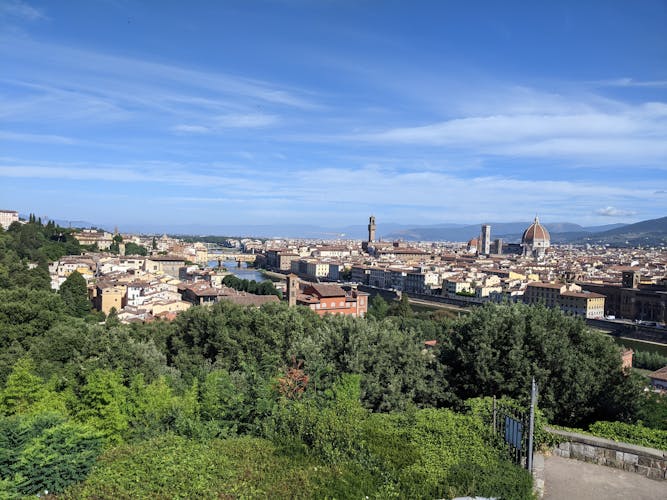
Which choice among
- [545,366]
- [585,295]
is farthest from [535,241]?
[545,366]

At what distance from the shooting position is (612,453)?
18.6 feet

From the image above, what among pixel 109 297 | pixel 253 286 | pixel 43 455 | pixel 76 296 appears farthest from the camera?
pixel 253 286

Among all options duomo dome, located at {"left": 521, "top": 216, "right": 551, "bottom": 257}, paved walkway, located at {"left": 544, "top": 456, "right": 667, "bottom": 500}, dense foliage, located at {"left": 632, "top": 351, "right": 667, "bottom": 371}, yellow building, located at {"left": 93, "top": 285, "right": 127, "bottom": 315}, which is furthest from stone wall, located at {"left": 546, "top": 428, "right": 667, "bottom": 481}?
duomo dome, located at {"left": 521, "top": 216, "right": 551, "bottom": 257}

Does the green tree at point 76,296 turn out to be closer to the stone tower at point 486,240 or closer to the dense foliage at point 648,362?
the dense foliage at point 648,362

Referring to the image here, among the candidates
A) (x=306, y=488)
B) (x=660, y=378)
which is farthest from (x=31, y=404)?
(x=660, y=378)

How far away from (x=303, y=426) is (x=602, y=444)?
10.5 ft

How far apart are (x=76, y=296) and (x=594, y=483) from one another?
32.8m

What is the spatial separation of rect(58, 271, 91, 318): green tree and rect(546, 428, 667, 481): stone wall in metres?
28.9

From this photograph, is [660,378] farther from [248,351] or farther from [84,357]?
[84,357]

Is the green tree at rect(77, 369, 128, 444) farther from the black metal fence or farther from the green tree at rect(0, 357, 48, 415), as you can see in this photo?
the black metal fence

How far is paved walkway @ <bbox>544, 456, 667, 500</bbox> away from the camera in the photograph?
505 cm

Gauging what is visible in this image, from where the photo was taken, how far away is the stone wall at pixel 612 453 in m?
5.42

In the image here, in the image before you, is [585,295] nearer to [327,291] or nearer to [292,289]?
[327,291]

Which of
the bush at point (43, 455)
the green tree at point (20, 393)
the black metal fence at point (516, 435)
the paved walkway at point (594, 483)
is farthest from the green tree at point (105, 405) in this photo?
the paved walkway at point (594, 483)
